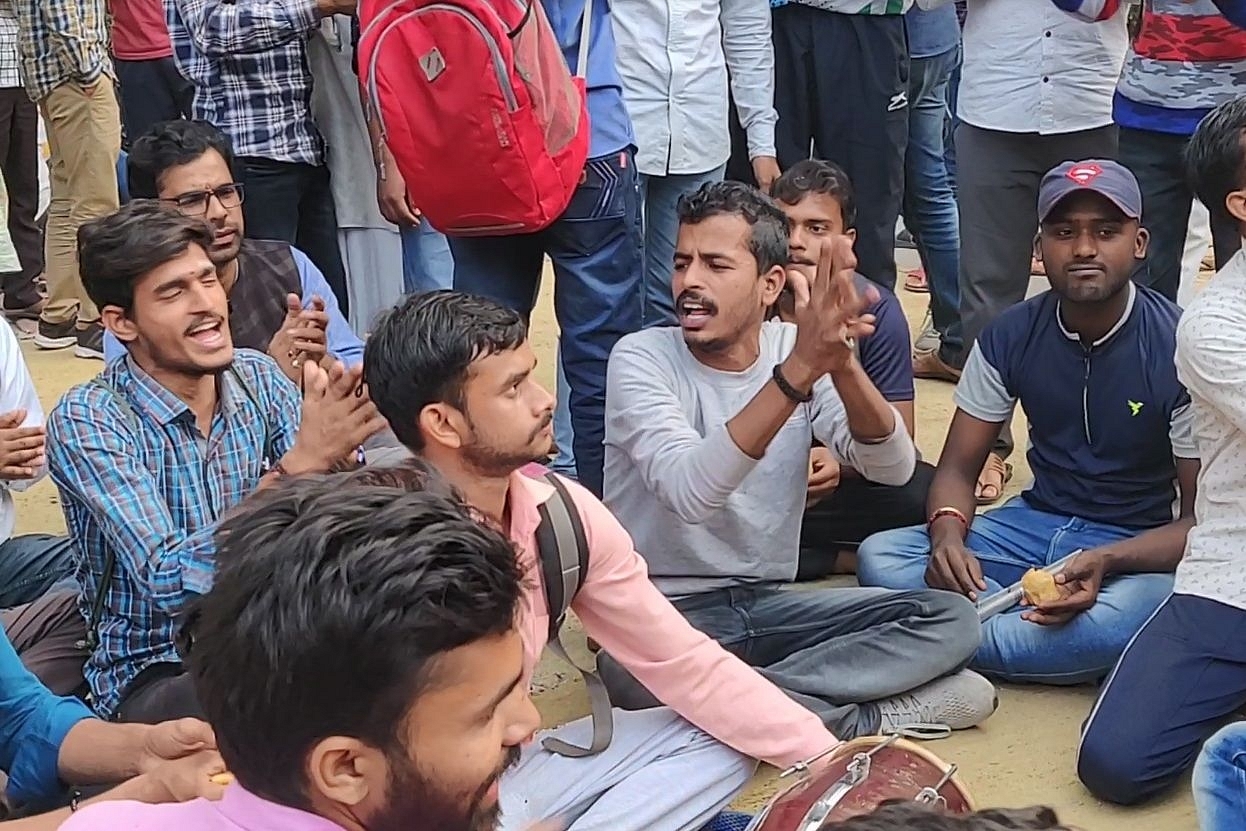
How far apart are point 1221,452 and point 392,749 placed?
2.23 meters

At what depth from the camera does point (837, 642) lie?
130 inches

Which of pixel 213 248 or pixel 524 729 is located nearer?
pixel 524 729

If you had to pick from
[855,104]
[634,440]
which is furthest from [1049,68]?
[634,440]

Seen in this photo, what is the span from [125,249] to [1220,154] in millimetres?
2202

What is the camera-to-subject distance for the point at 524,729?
1.55 metres

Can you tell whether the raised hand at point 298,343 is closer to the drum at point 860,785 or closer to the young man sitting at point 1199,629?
the drum at point 860,785

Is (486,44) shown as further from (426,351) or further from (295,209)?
(295,209)

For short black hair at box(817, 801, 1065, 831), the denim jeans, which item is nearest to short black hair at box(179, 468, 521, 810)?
short black hair at box(817, 801, 1065, 831)

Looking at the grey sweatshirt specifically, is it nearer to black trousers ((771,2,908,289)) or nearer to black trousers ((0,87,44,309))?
black trousers ((771,2,908,289))

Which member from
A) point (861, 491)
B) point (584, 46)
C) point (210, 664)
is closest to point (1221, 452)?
point (861, 491)

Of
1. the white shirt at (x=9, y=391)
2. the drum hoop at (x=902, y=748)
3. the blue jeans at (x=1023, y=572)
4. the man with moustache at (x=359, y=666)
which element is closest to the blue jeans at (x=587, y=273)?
the blue jeans at (x=1023, y=572)

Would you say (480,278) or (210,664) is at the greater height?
(210,664)

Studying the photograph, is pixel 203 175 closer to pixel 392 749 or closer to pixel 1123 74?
pixel 1123 74

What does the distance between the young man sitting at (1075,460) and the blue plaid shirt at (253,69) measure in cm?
196
